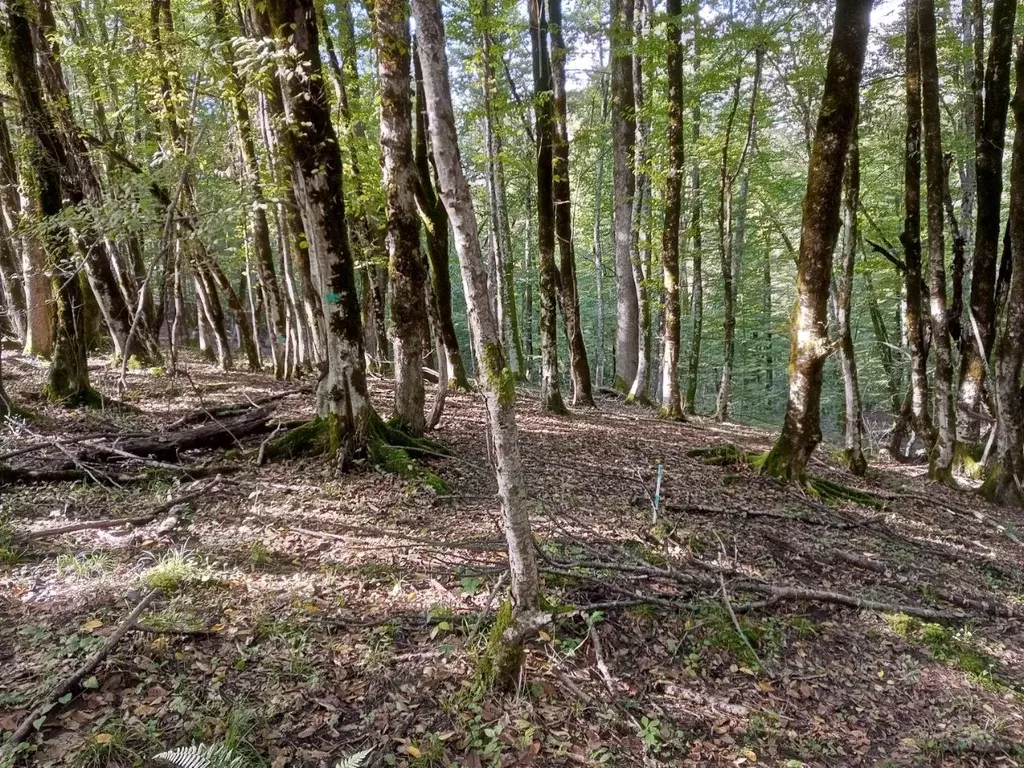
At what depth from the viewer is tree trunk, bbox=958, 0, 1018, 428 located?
8.94 meters

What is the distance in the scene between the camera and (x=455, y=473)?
707cm

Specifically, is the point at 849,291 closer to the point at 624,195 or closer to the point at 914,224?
the point at 914,224

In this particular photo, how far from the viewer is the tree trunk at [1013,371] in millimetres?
8000

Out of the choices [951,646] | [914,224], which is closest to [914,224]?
[914,224]

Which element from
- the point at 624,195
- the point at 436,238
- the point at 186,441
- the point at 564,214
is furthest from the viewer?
the point at 624,195

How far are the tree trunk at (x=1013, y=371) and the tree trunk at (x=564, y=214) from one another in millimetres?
7233

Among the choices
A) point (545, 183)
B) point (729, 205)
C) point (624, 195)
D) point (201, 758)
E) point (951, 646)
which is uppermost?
point (624, 195)

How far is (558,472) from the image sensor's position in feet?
25.4

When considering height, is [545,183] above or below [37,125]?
above

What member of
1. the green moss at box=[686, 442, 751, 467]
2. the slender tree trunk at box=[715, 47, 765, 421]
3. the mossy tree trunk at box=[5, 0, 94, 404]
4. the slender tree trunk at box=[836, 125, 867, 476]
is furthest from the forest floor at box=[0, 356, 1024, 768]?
the slender tree trunk at box=[715, 47, 765, 421]

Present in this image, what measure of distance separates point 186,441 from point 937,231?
1166 cm

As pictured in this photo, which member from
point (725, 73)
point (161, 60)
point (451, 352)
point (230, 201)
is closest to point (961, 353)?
point (725, 73)

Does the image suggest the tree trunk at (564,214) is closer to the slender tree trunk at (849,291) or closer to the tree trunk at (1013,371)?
the slender tree trunk at (849,291)

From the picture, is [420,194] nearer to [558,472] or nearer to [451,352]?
[558,472]
